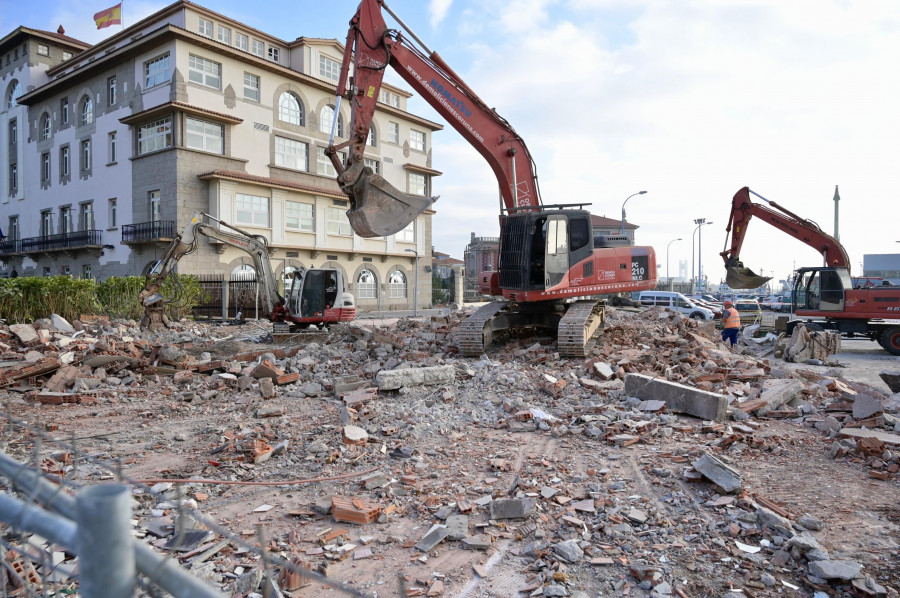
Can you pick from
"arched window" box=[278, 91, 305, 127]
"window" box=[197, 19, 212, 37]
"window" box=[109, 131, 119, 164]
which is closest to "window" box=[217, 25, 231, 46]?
"window" box=[197, 19, 212, 37]

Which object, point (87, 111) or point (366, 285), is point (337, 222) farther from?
→ point (87, 111)

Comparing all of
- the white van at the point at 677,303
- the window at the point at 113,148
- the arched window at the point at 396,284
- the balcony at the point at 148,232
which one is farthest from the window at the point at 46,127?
the white van at the point at 677,303

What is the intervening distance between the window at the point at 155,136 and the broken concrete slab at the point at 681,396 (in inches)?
1050

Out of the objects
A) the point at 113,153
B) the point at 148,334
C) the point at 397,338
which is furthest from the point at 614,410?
the point at 113,153

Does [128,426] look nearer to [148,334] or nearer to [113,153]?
[148,334]

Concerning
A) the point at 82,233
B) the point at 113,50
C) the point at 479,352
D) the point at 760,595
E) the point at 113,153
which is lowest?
the point at 760,595

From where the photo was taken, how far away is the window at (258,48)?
3225 cm

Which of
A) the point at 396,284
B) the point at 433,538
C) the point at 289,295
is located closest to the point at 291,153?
the point at 396,284

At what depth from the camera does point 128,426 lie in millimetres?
8141

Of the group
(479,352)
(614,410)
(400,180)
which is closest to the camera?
(614,410)

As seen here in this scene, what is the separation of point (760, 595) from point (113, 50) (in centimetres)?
3832

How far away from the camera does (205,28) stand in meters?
29.6

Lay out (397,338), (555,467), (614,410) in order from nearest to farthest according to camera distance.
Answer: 1. (555,467)
2. (614,410)
3. (397,338)

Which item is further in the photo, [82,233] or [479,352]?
[82,233]
